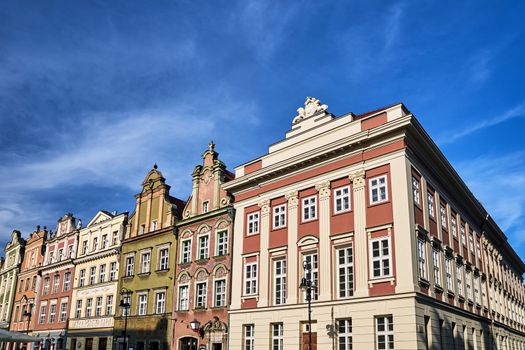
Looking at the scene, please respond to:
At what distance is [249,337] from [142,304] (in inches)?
493

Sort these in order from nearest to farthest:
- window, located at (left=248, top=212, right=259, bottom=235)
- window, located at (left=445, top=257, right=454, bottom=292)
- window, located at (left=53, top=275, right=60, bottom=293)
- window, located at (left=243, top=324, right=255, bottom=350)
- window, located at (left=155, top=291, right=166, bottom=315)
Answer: window, located at (left=445, top=257, right=454, bottom=292)
window, located at (left=243, top=324, right=255, bottom=350)
window, located at (left=248, top=212, right=259, bottom=235)
window, located at (left=155, top=291, right=166, bottom=315)
window, located at (left=53, top=275, right=60, bottom=293)

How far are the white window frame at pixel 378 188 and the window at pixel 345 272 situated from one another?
9.45 feet

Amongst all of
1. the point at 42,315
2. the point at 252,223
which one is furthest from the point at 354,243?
the point at 42,315

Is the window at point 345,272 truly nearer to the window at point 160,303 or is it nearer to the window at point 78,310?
the window at point 160,303

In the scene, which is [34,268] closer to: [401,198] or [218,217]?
[218,217]

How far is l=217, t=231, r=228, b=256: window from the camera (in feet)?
115

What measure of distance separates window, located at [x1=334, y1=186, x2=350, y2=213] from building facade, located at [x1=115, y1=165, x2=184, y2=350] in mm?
15369

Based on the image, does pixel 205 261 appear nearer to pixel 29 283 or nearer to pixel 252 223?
pixel 252 223

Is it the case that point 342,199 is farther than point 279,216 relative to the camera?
No

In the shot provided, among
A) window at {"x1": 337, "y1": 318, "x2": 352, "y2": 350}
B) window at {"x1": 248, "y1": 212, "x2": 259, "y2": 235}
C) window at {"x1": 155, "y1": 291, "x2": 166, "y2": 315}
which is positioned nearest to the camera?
window at {"x1": 337, "y1": 318, "x2": 352, "y2": 350}

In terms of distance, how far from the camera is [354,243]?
1059 inches

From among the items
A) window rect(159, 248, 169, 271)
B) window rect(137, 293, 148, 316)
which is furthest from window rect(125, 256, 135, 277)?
window rect(159, 248, 169, 271)

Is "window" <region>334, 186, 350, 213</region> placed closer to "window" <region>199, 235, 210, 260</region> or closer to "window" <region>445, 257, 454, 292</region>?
"window" <region>445, 257, 454, 292</region>

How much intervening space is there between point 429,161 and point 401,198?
15.9ft
